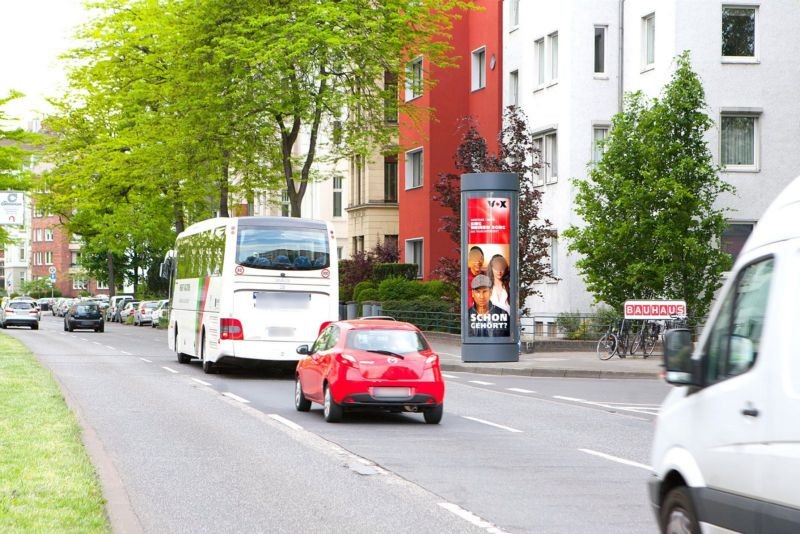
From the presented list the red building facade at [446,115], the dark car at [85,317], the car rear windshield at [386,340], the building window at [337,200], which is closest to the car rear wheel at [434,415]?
the car rear windshield at [386,340]

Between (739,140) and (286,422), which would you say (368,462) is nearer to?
(286,422)

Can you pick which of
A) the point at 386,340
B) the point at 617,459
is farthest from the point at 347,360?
the point at 617,459

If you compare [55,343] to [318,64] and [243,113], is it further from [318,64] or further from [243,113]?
[318,64]

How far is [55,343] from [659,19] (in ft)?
73.6

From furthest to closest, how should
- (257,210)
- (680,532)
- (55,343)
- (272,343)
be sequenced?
(257,210)
(55,343)
(272,343)
(680,532)

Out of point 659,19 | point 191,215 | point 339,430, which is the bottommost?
point 339,430

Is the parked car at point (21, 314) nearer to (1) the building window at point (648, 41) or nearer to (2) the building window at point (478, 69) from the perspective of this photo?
(2) the building window at point (478, 69)

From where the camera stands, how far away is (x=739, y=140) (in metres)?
39.6

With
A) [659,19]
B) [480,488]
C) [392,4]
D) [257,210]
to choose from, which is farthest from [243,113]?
[257,210]

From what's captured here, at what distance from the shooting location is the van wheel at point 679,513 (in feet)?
22.6

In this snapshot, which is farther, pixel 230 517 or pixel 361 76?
pixel 361 76

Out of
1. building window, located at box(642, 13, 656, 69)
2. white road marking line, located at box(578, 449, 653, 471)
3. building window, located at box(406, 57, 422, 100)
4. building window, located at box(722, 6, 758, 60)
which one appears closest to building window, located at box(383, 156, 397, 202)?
building window, located at box(406, 57, 422, 100)

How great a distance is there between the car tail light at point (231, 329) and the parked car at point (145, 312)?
48223 millimetres

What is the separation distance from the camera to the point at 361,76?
41.8m
